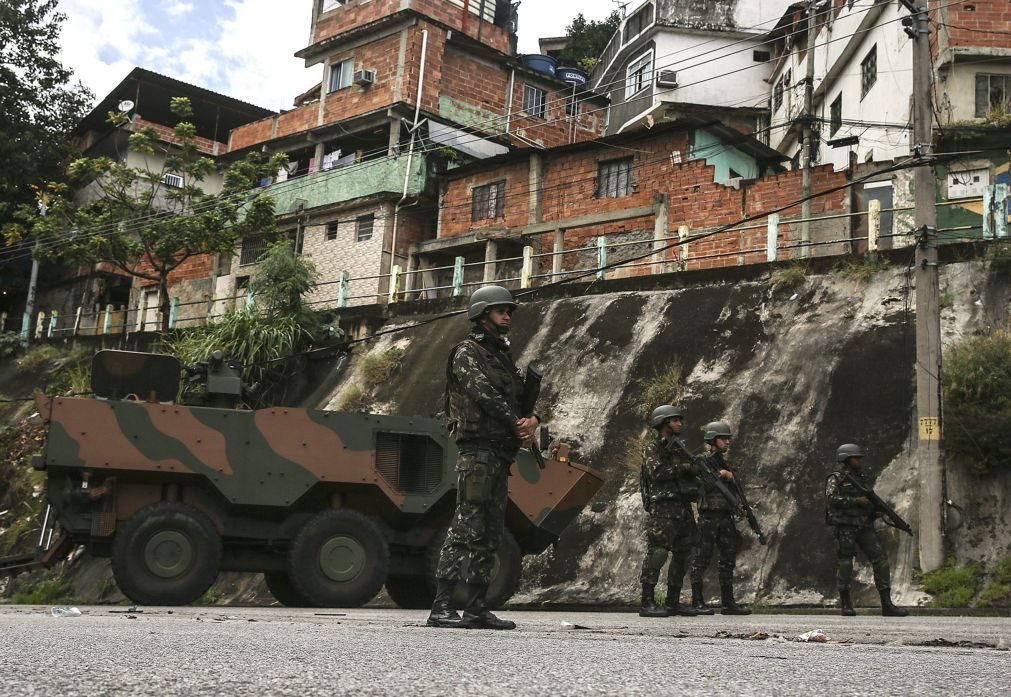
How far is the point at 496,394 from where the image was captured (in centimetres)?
669

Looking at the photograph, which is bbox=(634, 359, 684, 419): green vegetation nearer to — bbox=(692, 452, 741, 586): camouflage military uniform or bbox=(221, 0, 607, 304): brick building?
bbox=(692, 452, 741, 586): camouflage military uniform

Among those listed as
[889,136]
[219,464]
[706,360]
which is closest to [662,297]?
[706,360]

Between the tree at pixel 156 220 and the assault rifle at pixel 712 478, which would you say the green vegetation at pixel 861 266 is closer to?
the assault rifle at pixel 712 478

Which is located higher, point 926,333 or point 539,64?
point 539,64

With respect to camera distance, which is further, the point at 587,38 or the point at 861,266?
the point at 587,38

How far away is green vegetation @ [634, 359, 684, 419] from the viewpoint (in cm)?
1561

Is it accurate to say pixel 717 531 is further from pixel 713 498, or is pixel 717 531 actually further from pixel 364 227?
pixel 364 227

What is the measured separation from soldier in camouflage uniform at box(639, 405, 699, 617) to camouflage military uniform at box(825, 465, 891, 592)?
1598 mm

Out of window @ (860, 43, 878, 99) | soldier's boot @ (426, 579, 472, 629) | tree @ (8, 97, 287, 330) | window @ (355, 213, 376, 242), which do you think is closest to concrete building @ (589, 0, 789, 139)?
window @ (860, 43, 878, 99)

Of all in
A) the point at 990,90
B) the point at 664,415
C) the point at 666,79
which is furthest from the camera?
the point at 666,79

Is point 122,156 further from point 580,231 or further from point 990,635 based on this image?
point 990,635

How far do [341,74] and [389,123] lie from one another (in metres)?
3.25

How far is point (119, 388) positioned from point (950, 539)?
28.4ft

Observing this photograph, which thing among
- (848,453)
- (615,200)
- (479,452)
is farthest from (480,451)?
(615,200)
